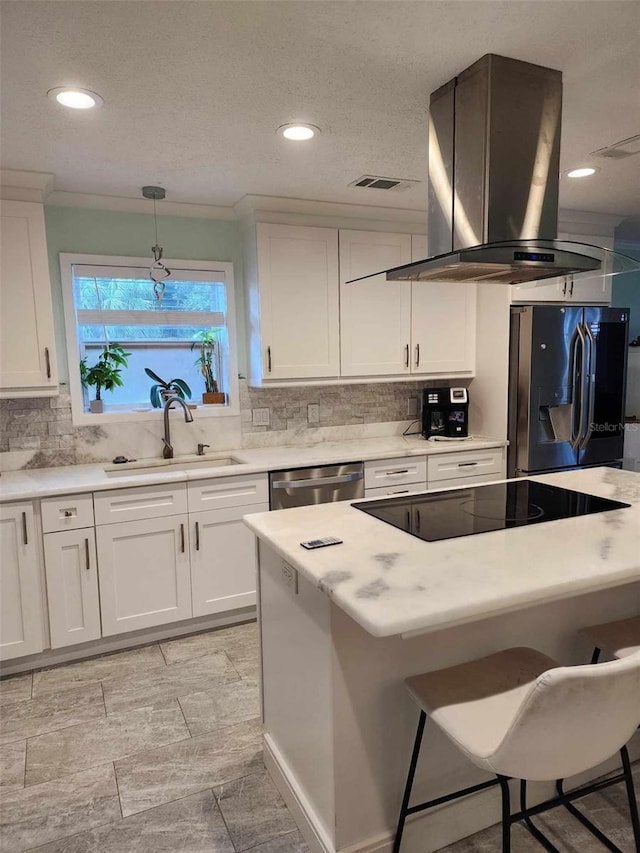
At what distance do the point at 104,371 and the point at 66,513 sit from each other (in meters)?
1.00

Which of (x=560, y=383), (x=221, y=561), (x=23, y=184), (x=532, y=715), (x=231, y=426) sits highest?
(x=23, y=184)

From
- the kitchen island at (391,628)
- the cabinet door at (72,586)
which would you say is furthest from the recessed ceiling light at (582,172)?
the cabinet door at (72,586)

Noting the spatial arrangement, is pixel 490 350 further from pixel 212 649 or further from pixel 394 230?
pixel 212 649

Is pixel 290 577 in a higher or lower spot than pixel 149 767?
higher

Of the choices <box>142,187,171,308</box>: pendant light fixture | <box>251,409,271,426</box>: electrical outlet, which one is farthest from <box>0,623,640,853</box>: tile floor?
<box>142,187,171,308</box>: pendant light fixture

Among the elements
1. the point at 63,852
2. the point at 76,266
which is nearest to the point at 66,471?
the point at 76,266

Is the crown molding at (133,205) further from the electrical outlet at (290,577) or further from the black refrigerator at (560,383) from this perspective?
the electrical outlet at (290,577)

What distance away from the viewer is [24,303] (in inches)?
115

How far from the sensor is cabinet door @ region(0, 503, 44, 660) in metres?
2.70

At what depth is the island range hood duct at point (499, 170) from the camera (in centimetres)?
188

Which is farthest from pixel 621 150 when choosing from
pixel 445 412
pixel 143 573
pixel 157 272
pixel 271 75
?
pixel 143 573

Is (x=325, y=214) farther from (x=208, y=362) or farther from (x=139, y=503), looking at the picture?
(x=139, y=503)

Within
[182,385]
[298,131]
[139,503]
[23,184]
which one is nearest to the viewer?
[298,131]

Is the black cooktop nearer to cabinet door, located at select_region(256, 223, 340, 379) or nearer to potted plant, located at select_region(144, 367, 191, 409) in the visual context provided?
cabinet door, located at select_region(256, 223, 340, 379)
